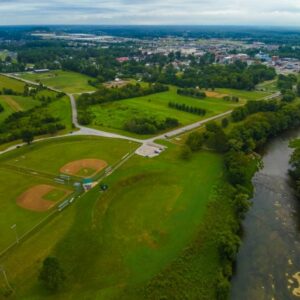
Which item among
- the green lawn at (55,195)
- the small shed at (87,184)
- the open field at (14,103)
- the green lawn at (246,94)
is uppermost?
the green lawn at (246,94)

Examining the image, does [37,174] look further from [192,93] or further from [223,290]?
[192,93]

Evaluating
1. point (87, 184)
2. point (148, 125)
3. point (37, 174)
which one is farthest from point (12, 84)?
point (87, 184)

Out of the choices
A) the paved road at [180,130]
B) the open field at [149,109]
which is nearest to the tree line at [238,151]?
the paved road at [180,130]

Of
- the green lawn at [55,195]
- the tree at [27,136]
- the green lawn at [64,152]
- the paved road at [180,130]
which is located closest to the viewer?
the green lawn at [55,195]

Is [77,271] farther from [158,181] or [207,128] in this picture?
[207,128]

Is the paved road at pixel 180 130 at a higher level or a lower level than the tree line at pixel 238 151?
lower

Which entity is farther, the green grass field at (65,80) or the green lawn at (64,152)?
the green grass field at (65,80)

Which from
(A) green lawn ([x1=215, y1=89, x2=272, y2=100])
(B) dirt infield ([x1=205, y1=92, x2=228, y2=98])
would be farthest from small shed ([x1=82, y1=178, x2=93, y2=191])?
(A) green lawn ([x1=215, y1=89, x2=272, y2=100])

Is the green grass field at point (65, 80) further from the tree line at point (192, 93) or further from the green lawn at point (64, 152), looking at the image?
the green lawn at point (64, 152)
